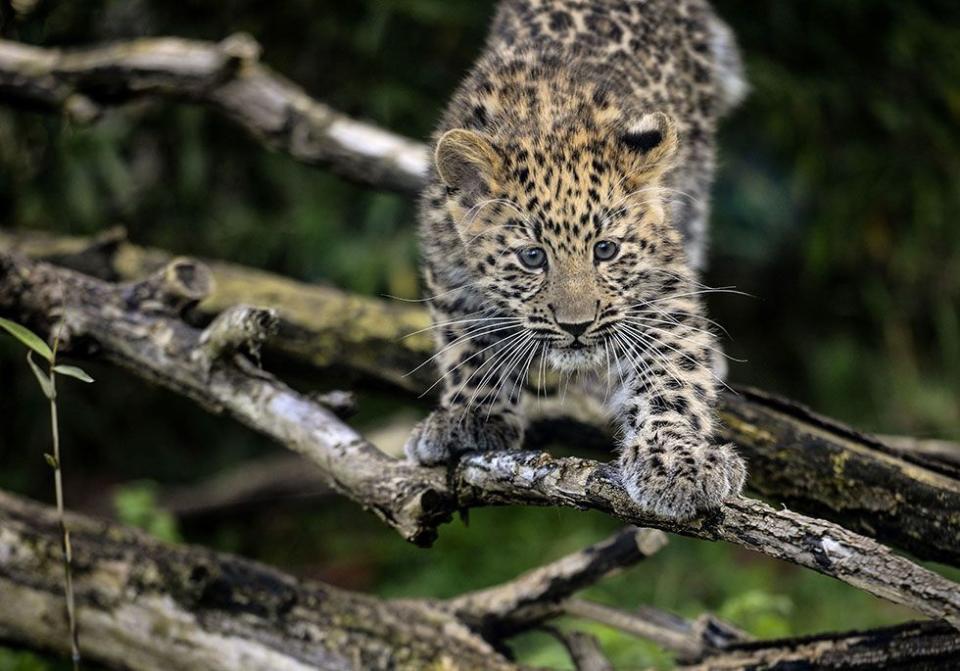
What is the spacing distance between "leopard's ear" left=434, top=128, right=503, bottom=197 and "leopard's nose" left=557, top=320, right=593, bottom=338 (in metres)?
0.63

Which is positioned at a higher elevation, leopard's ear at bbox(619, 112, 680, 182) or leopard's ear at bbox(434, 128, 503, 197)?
leopard's ear at bbox(619, 112, 680, 182)

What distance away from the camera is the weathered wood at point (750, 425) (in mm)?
4090

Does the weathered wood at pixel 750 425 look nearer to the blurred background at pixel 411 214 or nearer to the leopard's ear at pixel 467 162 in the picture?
the leopard's ear at pixel 467 162

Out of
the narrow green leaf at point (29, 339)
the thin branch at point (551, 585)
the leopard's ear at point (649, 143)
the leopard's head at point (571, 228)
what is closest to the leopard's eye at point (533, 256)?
the leopard's head at point (571, 228)

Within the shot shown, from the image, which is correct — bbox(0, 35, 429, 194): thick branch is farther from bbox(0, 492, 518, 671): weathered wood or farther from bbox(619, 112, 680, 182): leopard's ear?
bbox(0, 492, 518, 671): weathered wood

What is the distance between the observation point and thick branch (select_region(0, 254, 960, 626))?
295 centimetres

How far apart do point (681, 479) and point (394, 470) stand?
3.63ft

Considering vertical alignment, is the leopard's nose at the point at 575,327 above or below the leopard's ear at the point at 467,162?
below

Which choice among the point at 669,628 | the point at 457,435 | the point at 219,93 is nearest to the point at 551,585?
the point at 669,628

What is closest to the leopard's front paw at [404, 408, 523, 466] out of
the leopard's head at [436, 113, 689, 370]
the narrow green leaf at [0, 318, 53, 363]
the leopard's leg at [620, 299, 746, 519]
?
the leopard's head at [436, 113, 689, 370]

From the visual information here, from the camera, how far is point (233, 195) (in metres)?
8.56

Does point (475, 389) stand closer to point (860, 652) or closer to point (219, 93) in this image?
point (860, 652)

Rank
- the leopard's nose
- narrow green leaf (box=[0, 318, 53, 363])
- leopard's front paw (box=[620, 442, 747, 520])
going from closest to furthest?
leopard's front paw (box=[620, 442, 747, 520]) < narrow green leaf (box=[0, 318, 53, 363]) < the leopard's nose

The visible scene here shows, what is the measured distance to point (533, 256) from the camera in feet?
13.6
